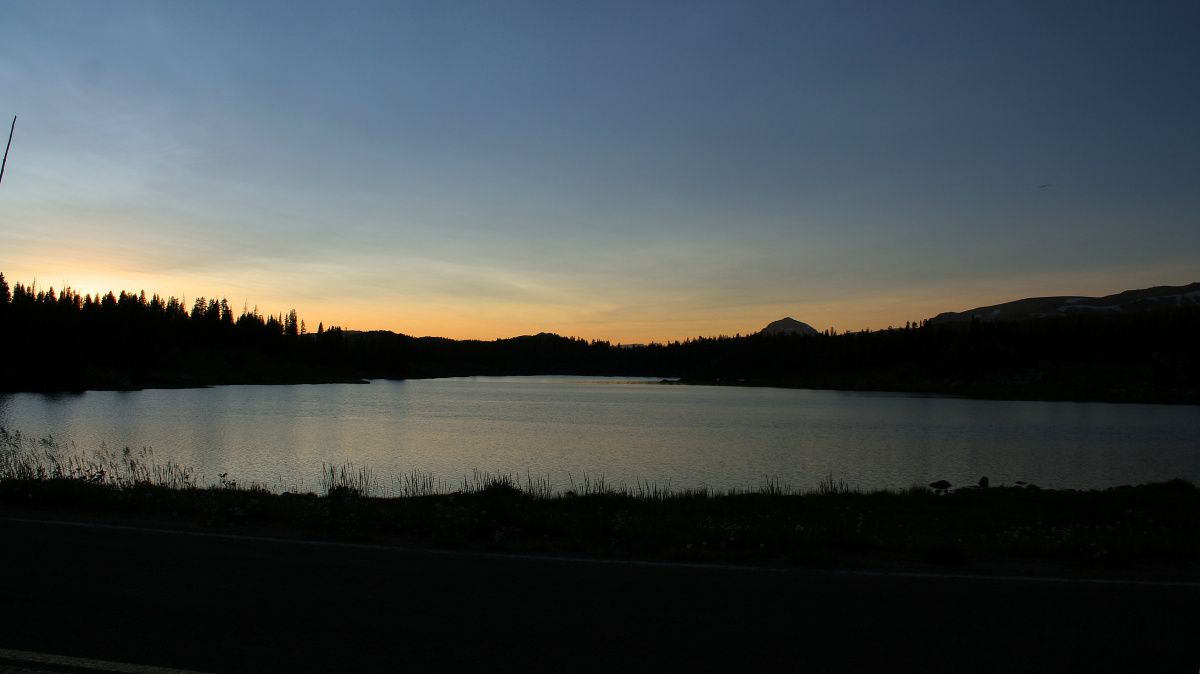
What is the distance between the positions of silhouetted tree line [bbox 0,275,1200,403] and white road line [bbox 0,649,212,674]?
9471cm

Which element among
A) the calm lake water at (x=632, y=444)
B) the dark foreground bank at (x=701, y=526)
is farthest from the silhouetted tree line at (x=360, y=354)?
the dark foreground bank at (x=701, y=526)

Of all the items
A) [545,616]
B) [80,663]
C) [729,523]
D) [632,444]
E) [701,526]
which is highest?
[80,663]

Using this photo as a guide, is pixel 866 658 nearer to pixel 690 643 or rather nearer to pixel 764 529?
pixel 690 643

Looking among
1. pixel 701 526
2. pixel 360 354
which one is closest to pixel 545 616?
pixel 701 526

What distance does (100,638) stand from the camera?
5734 mm

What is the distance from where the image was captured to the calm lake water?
90.6 ft

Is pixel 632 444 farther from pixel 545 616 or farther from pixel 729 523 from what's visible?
pixel 545 616

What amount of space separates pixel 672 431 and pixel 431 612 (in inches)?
1646

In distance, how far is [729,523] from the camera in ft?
42.9

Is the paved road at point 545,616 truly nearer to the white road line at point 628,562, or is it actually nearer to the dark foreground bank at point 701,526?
the white road line at point 628,562

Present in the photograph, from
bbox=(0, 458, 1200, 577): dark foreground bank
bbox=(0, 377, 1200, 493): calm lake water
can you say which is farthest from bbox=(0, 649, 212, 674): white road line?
bbox=(0, 377, 1200, 493): calm lake water

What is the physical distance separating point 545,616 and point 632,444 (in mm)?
32499

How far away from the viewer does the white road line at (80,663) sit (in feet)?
16.7

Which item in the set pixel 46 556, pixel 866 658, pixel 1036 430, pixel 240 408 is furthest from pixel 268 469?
pixel 1036 430
